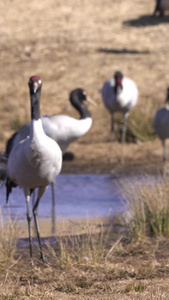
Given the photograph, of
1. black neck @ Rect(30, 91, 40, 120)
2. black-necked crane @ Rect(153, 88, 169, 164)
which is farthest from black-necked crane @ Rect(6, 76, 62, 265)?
black-necked crane @ Rect(153, 88, 169, 164)

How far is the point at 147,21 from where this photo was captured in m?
24.0

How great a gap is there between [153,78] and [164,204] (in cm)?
1067

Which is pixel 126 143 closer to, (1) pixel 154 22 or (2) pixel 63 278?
(2) pixel 63 278

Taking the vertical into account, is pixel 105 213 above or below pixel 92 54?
below

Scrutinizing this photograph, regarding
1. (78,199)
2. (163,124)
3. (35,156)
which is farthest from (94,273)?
(163,124)

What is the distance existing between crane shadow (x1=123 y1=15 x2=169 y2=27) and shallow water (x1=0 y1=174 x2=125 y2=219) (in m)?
12.6

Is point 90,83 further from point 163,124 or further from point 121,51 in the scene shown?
point 163,124

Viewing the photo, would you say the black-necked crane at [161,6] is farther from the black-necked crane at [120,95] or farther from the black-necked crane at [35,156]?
the black-necked crane at [35,156]

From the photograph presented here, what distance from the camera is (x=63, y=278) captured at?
19.5 ft

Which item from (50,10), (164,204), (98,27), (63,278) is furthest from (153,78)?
(63,278)

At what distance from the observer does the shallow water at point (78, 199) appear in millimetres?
9125

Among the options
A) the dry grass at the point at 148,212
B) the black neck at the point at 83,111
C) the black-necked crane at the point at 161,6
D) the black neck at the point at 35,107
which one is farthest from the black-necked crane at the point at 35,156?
the black-necked crane at the point at 161,6

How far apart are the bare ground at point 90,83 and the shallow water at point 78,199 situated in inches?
32.4

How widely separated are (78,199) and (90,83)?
7.97 meters
